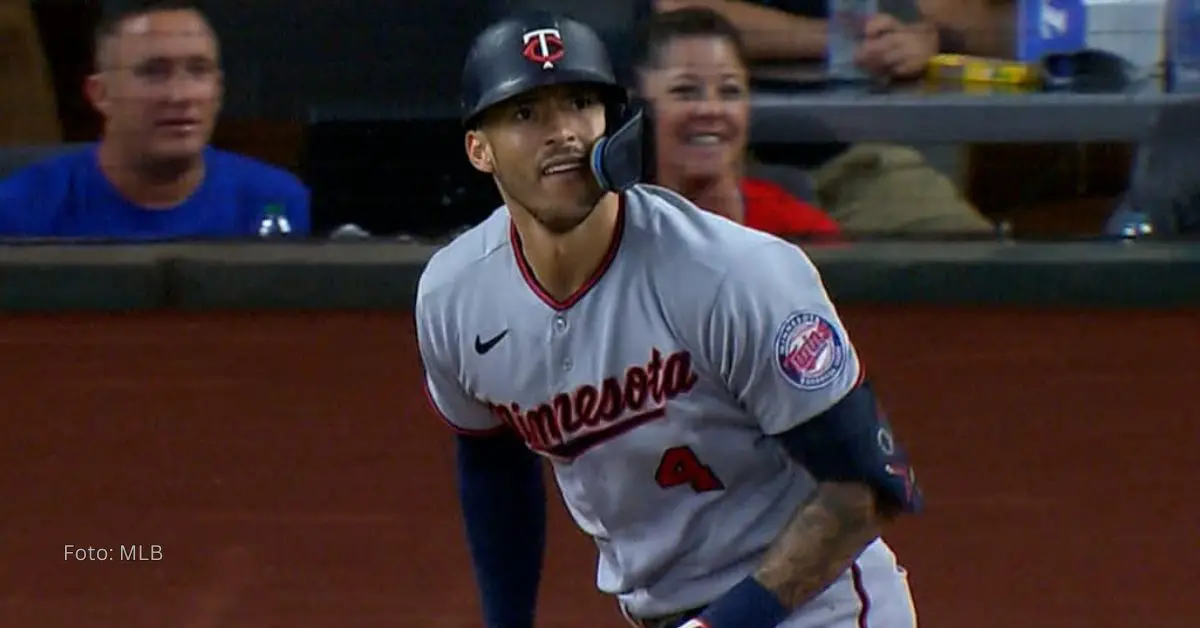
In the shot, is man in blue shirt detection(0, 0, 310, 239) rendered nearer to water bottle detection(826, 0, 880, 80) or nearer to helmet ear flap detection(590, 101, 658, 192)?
water bottle detection(826, 0, 880, 80)

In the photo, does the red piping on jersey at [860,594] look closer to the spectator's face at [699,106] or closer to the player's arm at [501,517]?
the player's arm at [501,517]

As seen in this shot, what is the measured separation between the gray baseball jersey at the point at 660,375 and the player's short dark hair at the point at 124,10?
5.26 ft

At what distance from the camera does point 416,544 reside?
384 centimetres

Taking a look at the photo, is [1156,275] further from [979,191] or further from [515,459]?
[515,459]

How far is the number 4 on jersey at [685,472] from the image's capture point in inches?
85.4

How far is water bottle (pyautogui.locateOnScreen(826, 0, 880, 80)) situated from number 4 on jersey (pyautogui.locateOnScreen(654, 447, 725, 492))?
1.53 meters

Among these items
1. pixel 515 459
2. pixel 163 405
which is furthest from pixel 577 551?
pixel 515 459

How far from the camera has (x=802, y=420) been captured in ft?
6.70

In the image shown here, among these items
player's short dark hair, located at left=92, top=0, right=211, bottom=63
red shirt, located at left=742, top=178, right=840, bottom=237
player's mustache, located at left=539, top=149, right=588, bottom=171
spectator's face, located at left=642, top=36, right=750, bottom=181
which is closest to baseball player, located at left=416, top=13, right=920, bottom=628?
player's mustache, located at left=539, top=149, right=588, bottom=171

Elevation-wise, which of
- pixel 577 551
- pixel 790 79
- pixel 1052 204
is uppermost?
pixel 790 79

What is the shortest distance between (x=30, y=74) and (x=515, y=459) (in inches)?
72.3

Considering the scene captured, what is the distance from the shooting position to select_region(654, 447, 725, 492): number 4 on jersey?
2.17m

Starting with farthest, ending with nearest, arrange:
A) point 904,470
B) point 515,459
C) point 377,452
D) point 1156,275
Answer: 1. point 377,452
2. point 1156,275
3. point 515,459
4. point 904,470

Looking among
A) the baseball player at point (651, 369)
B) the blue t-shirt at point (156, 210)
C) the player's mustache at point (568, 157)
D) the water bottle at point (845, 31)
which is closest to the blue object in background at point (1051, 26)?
the water bottle at point (845, 31)
